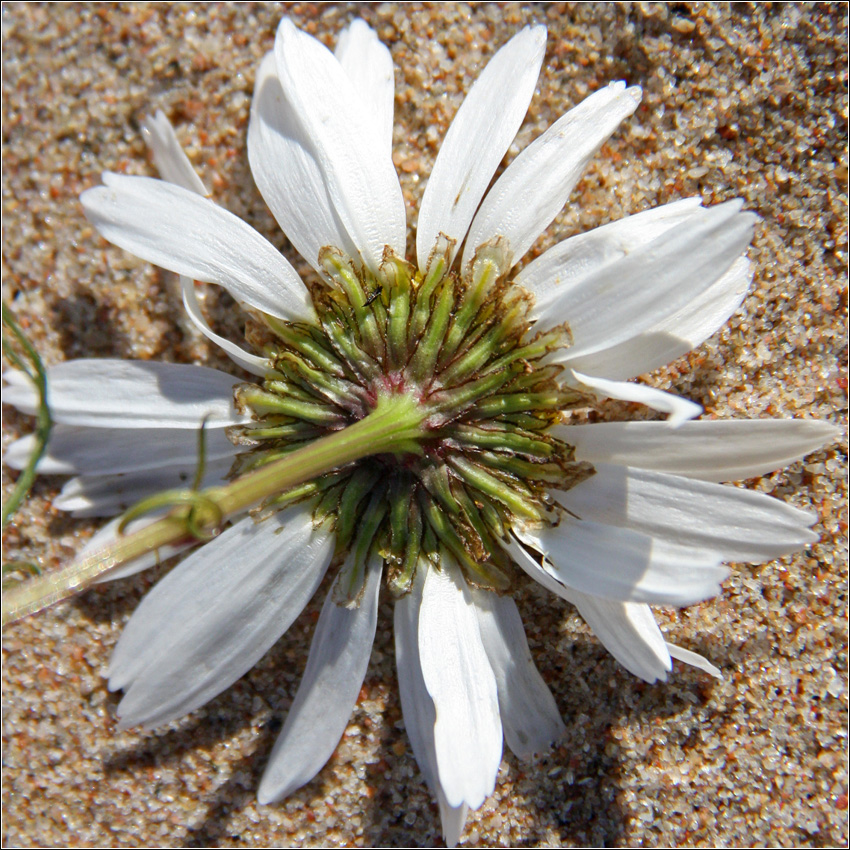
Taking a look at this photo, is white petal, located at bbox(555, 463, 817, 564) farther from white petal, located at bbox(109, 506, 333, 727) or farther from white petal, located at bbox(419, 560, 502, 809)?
white petal, located at bbox(109, 506, 333, 727)

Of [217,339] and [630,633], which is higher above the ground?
[217,339]

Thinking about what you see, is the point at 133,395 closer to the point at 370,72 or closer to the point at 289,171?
the point at 289,171

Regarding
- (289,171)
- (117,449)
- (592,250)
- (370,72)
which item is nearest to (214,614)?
(117,449)

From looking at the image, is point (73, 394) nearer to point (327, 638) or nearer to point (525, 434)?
point (327, 638)

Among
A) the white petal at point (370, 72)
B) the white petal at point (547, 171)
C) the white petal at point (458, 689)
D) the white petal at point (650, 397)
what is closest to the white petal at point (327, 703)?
the white petal at point (458, 689)

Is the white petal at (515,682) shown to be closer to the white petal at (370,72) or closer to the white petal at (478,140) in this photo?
the white petal at (478,140)

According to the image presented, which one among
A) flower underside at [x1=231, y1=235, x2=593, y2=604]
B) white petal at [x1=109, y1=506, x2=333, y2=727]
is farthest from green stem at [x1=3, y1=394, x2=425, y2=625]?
white petal at [x1=109, y1=506, x2=333, y2=727]
